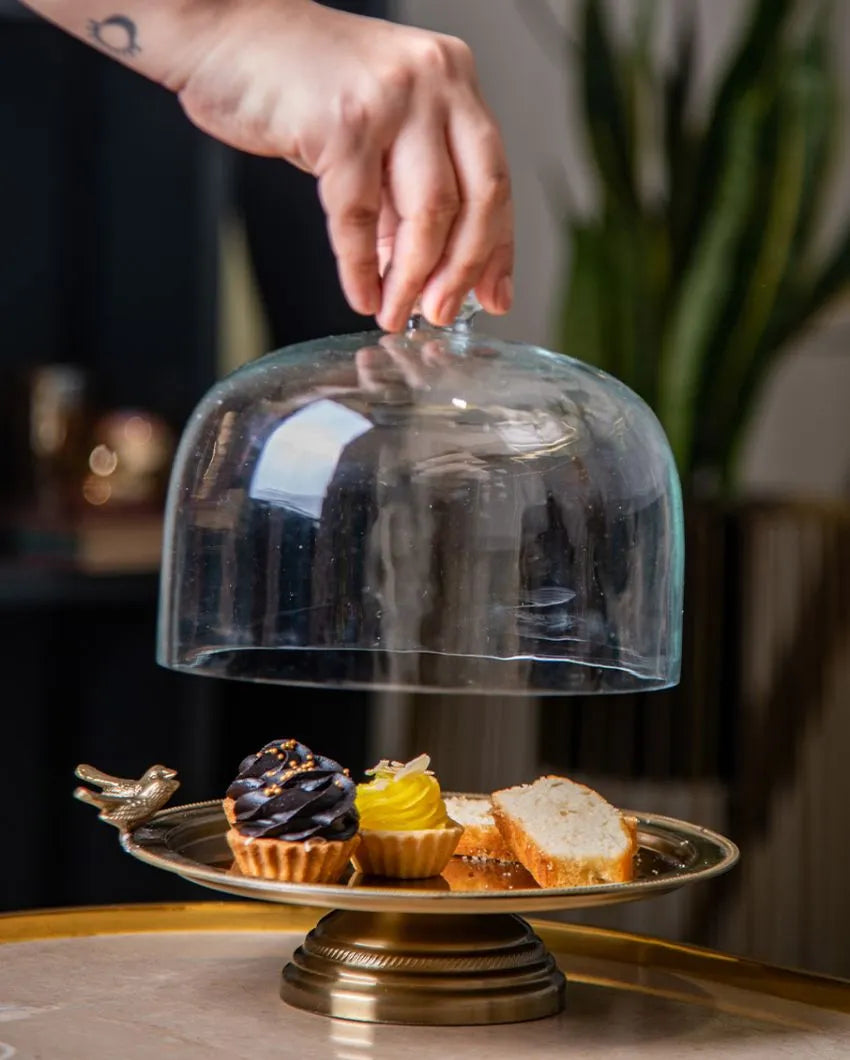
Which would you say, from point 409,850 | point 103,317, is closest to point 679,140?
point 103,317

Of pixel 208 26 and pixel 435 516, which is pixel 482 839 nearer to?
pixel 435 516

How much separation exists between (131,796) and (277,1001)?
0.14 metres

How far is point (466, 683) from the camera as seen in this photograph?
1.07 m

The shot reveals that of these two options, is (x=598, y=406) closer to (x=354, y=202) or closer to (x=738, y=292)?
(x=354, y=202)

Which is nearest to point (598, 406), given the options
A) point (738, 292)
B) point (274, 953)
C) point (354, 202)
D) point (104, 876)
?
point (354, 202)

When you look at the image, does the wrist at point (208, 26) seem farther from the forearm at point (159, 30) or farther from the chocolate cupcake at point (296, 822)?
the chocolate cupcake at point (296, 822)

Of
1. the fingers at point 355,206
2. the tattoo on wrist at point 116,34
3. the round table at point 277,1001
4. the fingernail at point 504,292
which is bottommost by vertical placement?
the round table at point 277,1001

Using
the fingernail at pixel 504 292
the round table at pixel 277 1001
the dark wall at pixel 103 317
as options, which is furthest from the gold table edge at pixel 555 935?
the dark wall at pixel 103 317

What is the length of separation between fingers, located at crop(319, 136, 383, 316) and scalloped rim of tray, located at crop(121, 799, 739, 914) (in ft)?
1.07

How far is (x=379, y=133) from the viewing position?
92cm

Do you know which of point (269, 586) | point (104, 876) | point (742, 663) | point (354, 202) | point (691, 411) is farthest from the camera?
point (104, 876)

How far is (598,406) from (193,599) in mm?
269

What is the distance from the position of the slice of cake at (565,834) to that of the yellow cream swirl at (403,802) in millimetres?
43

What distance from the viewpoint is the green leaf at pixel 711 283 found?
2043 millimetres
